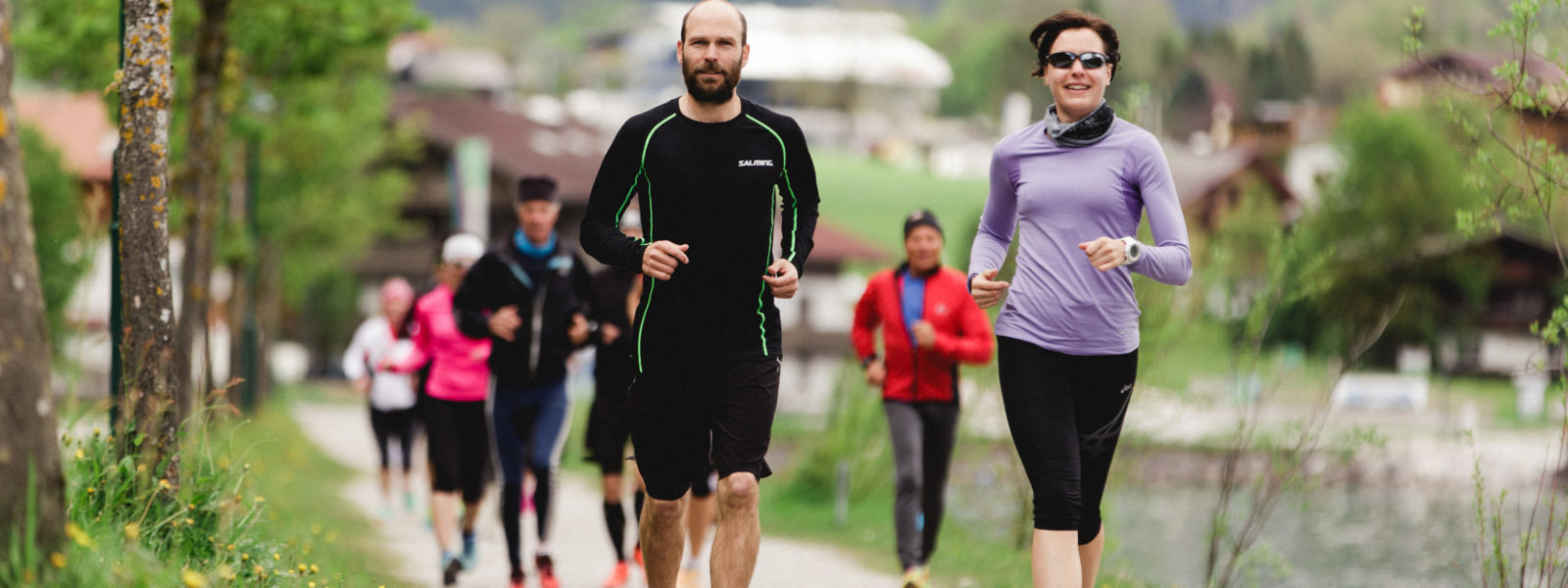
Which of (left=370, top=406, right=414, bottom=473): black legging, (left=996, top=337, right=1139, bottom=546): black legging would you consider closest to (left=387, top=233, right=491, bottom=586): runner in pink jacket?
(left=996, top=337, right=1139, bottom=546): black legging

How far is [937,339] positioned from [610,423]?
1806 millimetres

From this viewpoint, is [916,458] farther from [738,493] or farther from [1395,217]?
[1395,217]

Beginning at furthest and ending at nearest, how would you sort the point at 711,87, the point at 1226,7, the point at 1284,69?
1. the point at 1226,7
2. the point at 1284,69
3. the point at 711,87

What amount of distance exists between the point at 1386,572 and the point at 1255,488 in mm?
16536

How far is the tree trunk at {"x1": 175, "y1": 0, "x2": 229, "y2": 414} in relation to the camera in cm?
1482

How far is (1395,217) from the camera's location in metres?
75.1

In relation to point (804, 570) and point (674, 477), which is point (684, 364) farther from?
point (804, 570)

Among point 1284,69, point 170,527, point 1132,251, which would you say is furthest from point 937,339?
point 1284,69

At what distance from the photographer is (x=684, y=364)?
604cm

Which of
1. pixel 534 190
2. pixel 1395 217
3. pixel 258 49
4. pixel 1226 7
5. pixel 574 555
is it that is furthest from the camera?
pixel 1226 7

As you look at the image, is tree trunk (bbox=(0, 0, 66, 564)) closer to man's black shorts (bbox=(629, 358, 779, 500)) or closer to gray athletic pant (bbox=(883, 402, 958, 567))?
man's black shorts (bbox=(629, 358, 779, 500))

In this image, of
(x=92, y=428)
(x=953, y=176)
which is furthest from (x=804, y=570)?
(x=953, y=176)

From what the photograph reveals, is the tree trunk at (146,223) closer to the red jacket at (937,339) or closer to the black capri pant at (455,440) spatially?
the black capri pant at (455,440)

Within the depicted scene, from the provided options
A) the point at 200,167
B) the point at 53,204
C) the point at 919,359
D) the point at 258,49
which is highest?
the point at 258,49
